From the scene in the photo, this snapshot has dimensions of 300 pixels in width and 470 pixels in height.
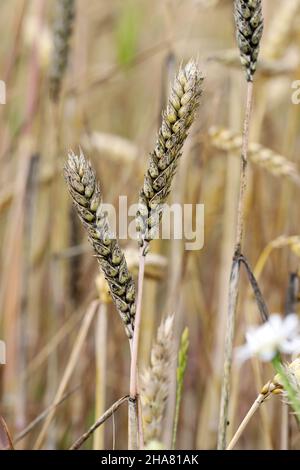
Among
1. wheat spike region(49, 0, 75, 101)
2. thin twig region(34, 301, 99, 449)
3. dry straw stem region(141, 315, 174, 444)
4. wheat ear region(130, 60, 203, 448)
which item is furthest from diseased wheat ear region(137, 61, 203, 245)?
wheat spike region(49, 0, 75, 101)

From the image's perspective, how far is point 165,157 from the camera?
0.53 m

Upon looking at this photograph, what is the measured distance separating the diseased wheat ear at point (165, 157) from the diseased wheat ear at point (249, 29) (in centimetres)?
7

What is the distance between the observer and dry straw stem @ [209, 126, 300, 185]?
36.3 inches

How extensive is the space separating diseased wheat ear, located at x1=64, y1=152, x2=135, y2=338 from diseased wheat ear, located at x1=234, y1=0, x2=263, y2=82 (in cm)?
16

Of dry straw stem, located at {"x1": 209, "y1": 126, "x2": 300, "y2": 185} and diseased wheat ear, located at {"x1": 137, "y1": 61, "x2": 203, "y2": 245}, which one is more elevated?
dry straw stem, located at {"x1": 209, "y1": 126, "x2": 300, "y2": 185}

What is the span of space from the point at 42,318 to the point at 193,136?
55 cm

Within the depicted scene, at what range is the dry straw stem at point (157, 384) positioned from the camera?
26.1 inches

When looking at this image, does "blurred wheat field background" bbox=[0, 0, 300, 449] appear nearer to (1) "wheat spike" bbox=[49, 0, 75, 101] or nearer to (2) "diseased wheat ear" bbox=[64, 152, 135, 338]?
(1) "wheat spike" bbox=[49, 0, 75, 101]

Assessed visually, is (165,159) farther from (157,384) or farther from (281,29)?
(281,29)

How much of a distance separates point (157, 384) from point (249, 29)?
0.33 metres
